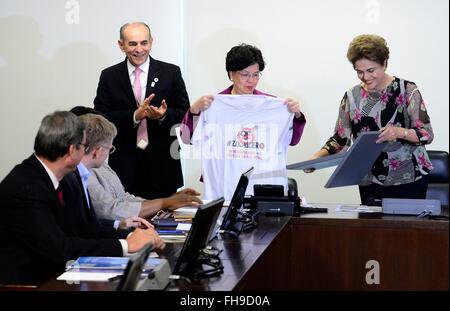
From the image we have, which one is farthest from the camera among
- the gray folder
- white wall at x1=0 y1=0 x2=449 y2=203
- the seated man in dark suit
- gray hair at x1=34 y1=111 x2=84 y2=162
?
white wall at x1=0 y1=0 x2=449 y2=203

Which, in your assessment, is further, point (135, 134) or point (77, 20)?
point (77, 20)

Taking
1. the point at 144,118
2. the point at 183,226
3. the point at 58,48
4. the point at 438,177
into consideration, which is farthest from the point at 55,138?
the point at 58,48

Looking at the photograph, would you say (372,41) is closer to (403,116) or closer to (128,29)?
(403,116)

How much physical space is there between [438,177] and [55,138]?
104 inches

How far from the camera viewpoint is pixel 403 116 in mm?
3885

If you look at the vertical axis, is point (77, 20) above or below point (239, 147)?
above

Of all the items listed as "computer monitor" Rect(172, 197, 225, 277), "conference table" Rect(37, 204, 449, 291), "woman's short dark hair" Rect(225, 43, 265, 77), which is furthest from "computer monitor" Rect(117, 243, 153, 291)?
"woman's short dark hair" Rect(225, 43, 265, 77)

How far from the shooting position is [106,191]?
352 centimetres

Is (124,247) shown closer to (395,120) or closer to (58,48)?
(395,120)

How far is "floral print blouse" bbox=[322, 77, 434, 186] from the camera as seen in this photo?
12.5 ft

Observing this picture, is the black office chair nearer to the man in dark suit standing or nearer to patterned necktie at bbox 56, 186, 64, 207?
the man in dark suit standing

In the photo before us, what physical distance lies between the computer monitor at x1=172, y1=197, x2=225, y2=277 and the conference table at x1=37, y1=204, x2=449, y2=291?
0.55 metres
